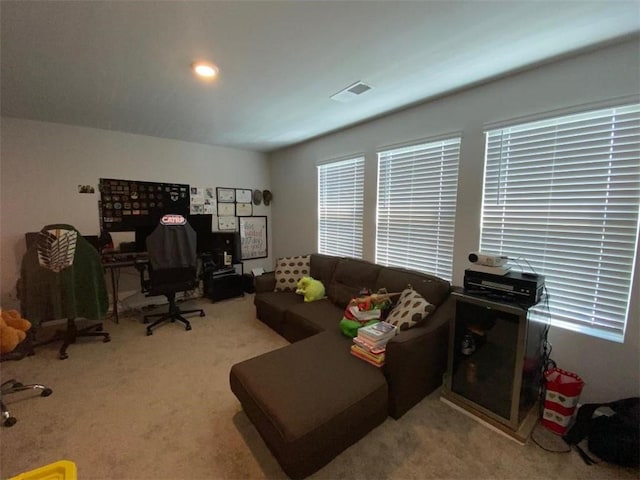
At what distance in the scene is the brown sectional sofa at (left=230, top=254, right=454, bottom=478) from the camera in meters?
1.39

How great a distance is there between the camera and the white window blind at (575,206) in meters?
1.72

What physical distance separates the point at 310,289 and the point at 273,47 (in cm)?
231

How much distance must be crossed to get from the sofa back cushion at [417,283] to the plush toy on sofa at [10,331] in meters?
2.81

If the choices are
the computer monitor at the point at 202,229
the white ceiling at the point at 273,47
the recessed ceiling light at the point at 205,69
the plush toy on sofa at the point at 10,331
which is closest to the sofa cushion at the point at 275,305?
the computer monitor at the point at 202,229

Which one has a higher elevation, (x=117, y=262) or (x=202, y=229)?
(x=202, y=229)

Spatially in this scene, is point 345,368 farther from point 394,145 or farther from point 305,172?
point 305,172

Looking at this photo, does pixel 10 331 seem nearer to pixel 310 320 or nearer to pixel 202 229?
pixel 310 320

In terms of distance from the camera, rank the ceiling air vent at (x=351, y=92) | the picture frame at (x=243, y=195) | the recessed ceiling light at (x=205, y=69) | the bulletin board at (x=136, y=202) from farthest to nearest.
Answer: the picture frame at (x=243, y=195)
the bulletin board at (x=136, y=202)
the ceiling air vent at (x=351, y=92)
the recessed ceiling light at (x=205, y=69)

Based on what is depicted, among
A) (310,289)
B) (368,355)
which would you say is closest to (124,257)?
(310,289)

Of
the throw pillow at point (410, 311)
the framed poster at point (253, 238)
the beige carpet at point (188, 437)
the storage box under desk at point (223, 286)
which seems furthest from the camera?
the framed poster at point (253, 238)

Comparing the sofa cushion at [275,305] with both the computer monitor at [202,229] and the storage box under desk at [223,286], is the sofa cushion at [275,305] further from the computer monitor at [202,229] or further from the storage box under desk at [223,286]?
the computer monitor at [202,229]

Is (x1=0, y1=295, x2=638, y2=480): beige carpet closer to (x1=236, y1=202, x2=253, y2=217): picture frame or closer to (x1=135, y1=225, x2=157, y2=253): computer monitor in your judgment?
(x1=135, y1=225, x2=157, y2=253): computer monitor

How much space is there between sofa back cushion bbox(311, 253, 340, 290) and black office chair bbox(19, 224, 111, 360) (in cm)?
228

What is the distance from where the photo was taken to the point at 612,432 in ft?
5.04
